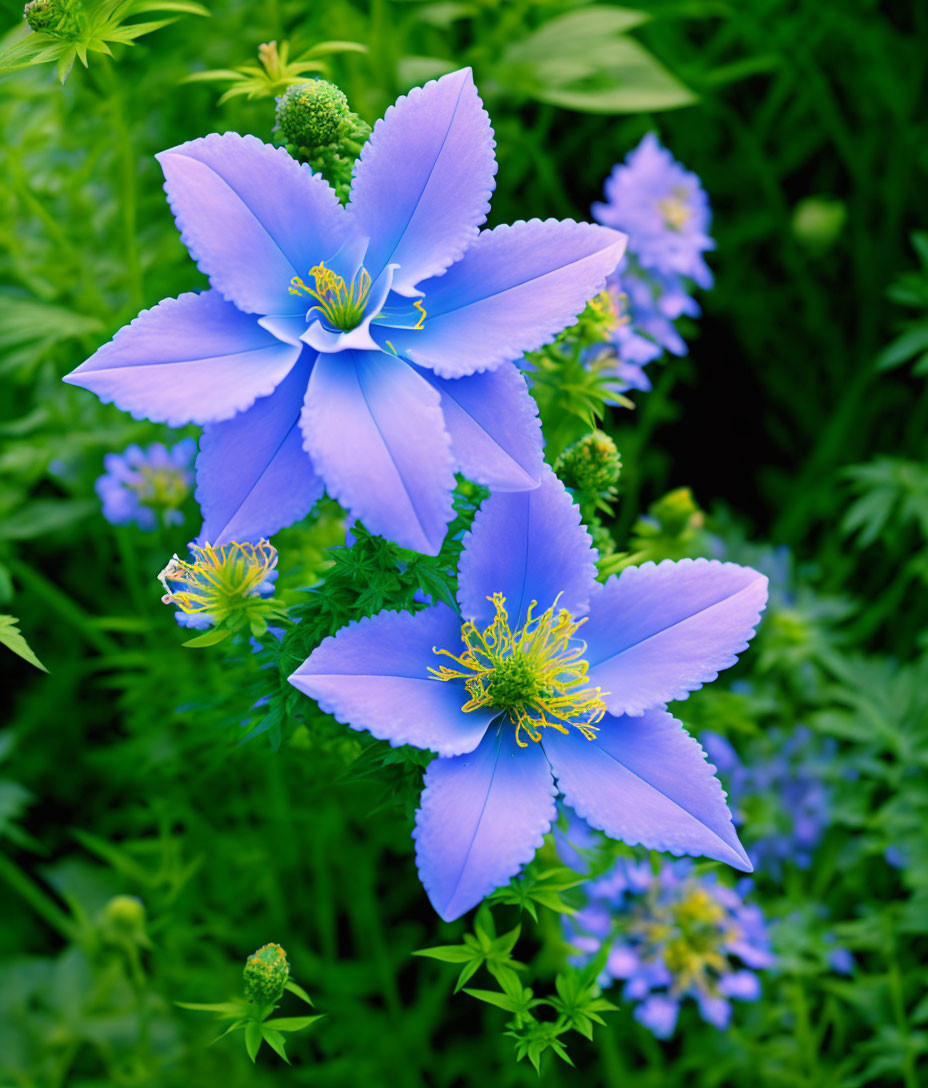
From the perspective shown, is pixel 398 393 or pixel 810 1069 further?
pixel 810 1069

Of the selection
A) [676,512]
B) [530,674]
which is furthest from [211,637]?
[676,512]

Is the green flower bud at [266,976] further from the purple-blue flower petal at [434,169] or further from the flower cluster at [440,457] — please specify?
the purple-blue flower petal at [434,169]

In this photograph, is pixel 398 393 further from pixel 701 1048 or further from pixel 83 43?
pixel 701 1048

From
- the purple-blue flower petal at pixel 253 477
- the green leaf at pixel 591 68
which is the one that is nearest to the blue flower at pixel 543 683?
the purple-blue flower petal at pixel 253 477

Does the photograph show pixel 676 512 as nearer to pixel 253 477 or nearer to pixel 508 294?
pixel 508 294

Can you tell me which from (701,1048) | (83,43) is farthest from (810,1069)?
(83,43)
